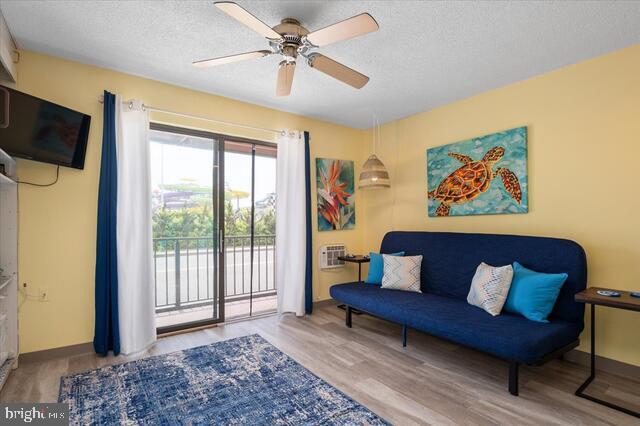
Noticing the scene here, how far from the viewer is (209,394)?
220 centimetres

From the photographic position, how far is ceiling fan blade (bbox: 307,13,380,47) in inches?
65.4

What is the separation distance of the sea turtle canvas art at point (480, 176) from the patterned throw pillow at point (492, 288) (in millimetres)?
745

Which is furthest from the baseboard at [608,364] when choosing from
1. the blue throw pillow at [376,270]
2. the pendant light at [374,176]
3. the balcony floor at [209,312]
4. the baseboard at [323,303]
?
the balcony floor at [209,312]

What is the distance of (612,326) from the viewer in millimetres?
2492

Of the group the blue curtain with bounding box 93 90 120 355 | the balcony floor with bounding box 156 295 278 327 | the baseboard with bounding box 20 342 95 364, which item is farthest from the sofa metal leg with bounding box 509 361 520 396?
the baseboard with bounding box 20 342 95 364

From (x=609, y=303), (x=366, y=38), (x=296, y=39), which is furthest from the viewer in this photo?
(x=366, y=38)

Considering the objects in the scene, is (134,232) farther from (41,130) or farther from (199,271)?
(199,271)

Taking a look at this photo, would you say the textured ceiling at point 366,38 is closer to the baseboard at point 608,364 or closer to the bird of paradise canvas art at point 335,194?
the bird of paradise canvas art at point 335,194

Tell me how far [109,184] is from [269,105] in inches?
76.6

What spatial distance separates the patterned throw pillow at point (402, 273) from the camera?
341 cm

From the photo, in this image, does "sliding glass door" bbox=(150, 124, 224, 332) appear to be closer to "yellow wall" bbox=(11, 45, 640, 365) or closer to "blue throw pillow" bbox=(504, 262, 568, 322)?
"yellow wall" bbox=(11, 45, 640, 365)

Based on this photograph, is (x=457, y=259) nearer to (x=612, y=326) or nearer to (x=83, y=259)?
(x=612, y=326)

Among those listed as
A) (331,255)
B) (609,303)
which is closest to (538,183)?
(609,303)

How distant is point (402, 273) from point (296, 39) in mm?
2496
